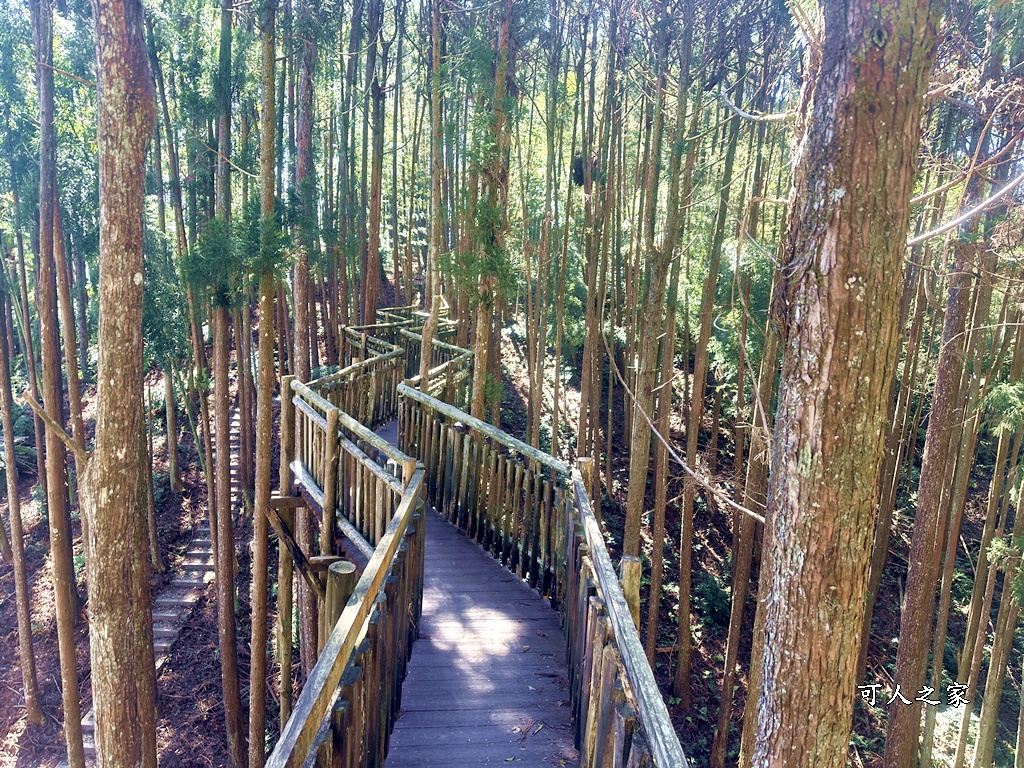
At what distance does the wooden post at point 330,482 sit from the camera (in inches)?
248

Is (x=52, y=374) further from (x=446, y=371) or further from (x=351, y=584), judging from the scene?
(x=351, y=584)

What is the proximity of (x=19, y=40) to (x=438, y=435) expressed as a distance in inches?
337

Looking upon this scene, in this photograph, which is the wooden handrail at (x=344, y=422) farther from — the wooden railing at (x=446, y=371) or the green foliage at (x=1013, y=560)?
the green foliage at (x=1013, y=560)

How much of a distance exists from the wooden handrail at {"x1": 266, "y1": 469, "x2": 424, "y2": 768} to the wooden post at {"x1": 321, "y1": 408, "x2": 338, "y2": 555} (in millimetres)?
2433

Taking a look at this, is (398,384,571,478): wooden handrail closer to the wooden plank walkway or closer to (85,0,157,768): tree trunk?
(85,0,157,768): tree trunk

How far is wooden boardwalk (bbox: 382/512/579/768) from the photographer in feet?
12.1

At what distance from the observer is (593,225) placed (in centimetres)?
1535

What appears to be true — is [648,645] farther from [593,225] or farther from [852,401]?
[852,401]

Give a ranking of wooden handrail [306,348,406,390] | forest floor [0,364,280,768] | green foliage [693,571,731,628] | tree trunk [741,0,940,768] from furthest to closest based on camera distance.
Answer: green foliage [693,571,731,628], forest floor [0,364,280,768], wooden handrail [306,348,406,390], tree trunk [741,0,940,768]

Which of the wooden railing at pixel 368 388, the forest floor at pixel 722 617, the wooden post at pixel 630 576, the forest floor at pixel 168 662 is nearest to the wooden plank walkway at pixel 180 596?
the forest floor at pixel 168 662

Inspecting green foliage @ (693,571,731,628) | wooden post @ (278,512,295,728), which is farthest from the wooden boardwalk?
green foliage @ (693,571,731,628)

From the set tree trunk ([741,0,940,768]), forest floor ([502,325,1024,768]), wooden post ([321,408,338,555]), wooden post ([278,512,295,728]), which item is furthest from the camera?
forest floor ([502,325,1024,768])

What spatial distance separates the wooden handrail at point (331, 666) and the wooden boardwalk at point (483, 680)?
3.18 ft

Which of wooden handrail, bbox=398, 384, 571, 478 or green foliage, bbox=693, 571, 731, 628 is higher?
wooden handrail, bbox=398, 384, 571, 478
